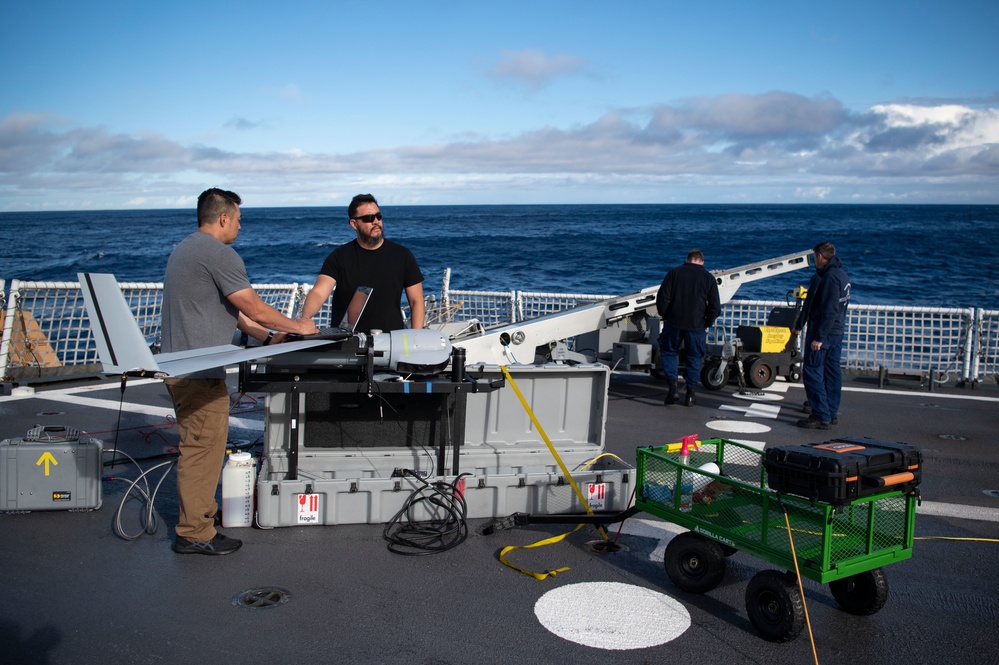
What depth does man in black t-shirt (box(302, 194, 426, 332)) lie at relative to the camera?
6.01 m

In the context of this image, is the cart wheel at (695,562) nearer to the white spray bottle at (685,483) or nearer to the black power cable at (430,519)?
the white spray bottle at (685,483)

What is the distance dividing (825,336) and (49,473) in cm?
788

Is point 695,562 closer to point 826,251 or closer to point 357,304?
point 357,304

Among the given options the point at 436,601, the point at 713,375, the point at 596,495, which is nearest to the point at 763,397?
the point at 713,375

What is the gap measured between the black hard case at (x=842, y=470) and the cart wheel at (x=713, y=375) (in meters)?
7.15

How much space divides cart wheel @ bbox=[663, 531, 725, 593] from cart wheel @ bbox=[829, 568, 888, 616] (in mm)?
681

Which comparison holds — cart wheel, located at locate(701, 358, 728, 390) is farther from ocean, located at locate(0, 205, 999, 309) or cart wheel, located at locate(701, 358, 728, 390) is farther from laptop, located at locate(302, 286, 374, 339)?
ocean, located at locate(0, 205, 999, 309)

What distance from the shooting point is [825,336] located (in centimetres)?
911

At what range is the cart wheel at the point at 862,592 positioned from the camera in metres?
4.44

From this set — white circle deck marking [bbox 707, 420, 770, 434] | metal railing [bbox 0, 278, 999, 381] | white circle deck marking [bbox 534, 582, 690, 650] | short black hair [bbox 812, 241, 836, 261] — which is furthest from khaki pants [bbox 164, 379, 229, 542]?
short black hair [bbox 812, 241, 836, 261]

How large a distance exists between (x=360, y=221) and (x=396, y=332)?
101 cm

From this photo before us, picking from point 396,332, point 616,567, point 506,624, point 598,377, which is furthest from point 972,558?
point 396,332

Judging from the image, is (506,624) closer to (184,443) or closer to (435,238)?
(184,443)

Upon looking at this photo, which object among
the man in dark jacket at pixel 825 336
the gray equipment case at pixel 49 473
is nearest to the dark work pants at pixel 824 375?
the man in dark jacket at pixel 825 336
